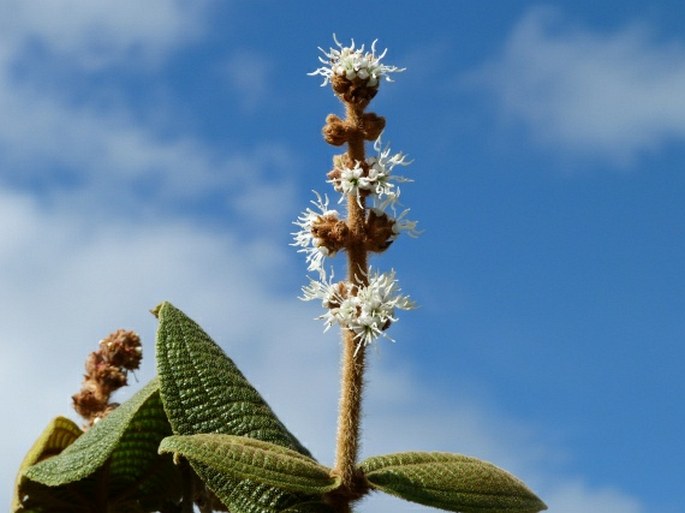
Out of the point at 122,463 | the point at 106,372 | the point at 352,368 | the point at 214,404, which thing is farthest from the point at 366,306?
the point at 106,372

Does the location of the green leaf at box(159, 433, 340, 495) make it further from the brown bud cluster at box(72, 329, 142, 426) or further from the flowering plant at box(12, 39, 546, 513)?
the brown bud cluster at box(72, 329, 142, 426)

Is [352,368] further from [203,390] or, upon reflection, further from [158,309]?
[158,309]

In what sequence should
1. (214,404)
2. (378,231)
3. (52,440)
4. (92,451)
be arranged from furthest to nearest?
(52,440) < (92,451) < (214,404) < (378,231)

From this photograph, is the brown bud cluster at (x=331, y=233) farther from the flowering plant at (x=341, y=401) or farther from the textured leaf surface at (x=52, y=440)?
the textured leaf surface at (x=52, y=440)

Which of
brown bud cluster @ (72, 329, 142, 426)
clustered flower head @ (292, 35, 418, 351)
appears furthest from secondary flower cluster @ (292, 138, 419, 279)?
brown bud cluster @ (72, 329, 142, 426)

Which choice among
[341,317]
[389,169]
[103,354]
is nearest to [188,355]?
[341,317]

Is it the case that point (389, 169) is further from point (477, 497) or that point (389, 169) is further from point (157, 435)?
point (157, 435)

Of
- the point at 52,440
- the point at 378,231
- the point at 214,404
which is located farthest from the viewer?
the point at 52,440
